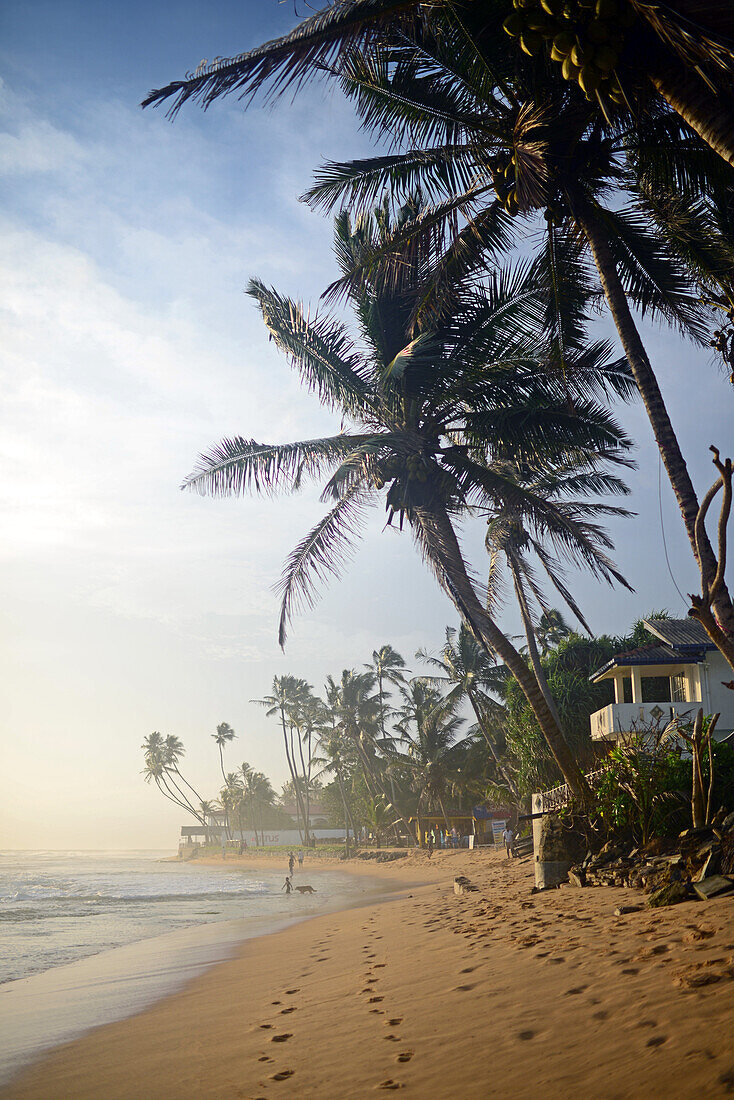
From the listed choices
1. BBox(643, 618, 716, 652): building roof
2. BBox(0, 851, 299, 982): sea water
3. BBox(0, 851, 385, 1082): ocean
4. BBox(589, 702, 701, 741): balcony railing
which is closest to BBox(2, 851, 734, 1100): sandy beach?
BBox(0, 851, 385, 1082): ocean

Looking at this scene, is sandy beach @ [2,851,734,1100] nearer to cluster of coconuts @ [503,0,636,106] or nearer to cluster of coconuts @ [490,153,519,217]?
cluster of coconuts @ [503,0,636,106]

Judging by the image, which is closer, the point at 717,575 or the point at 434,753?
the point at 717,575

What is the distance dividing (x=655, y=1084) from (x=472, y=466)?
11.1 metres

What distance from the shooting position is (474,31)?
8.12 metres

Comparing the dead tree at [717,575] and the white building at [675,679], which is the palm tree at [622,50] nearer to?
the dead tree at [717,575]

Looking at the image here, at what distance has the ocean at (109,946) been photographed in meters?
8.16

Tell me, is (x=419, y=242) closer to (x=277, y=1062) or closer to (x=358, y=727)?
(x=277, y=1062)

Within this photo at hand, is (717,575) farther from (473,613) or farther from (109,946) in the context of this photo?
(109,946)

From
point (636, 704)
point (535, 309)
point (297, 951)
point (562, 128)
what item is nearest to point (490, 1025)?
point (297, 951)

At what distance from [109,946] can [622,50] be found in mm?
18020

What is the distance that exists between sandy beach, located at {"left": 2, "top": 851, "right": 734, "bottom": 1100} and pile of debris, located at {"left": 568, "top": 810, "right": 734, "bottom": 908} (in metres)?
0.31

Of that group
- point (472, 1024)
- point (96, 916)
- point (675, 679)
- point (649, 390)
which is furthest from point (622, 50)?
point (96, 916)

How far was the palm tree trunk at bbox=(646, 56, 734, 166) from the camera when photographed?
539 cm

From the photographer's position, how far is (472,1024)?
15.5 ft
